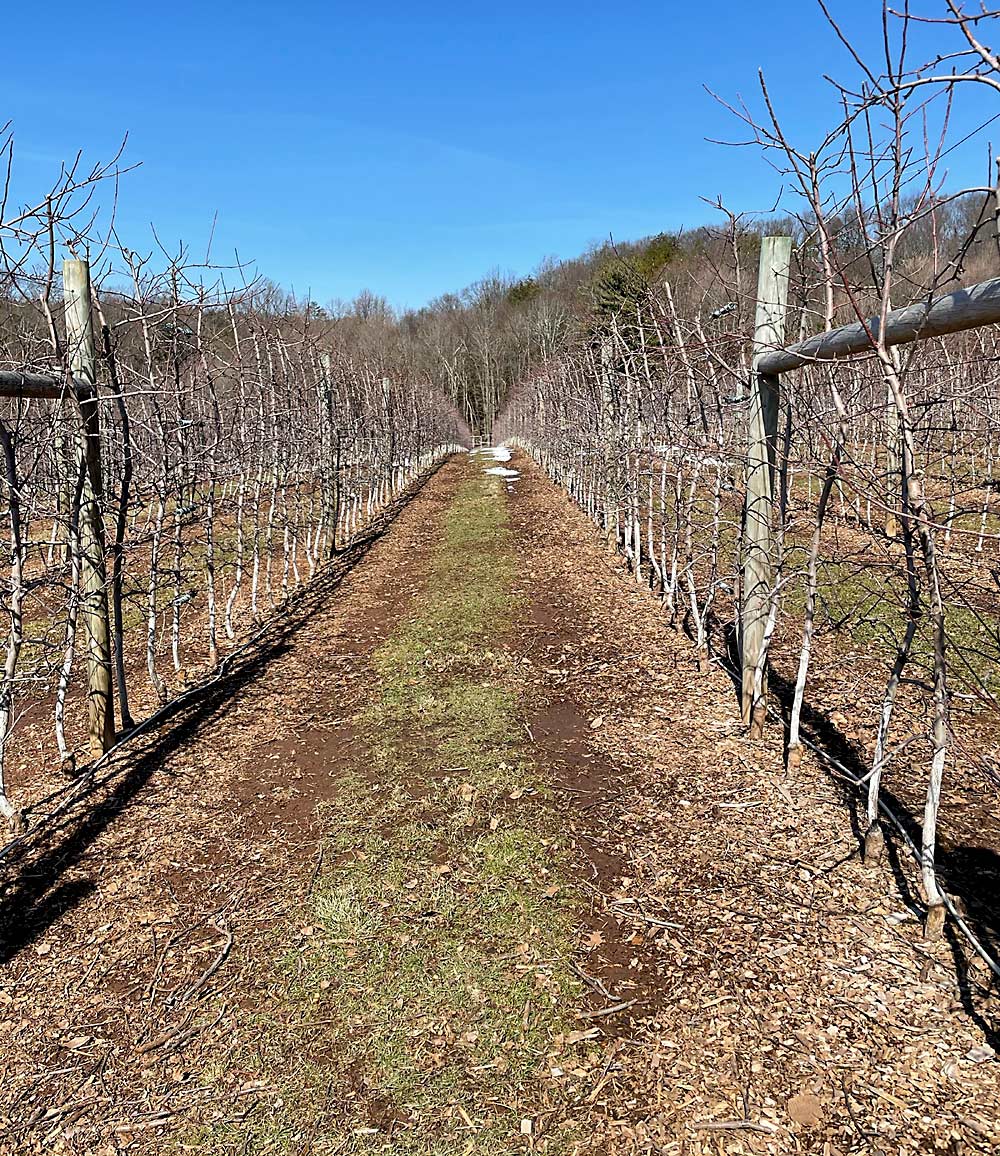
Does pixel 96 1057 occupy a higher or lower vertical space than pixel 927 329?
lower

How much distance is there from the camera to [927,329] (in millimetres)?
2232

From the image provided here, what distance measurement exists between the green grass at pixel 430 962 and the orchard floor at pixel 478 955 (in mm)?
11

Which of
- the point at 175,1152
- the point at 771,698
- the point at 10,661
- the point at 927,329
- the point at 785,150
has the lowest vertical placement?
the point at 175,1152

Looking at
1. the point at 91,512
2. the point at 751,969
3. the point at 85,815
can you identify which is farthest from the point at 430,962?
the point at 91,512

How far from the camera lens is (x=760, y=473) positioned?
3762 millimetres

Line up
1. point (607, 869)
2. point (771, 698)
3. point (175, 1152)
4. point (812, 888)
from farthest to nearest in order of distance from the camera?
point (771, 698) → point (607, 869) → point (812, 888) → point (175, 1152)

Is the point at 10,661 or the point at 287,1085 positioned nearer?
the point at 287,1085

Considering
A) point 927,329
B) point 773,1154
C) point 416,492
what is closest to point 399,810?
point 773,1154

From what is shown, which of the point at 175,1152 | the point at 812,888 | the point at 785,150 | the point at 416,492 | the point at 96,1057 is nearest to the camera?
the point at 175,1152

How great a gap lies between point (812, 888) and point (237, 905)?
2.29 meters

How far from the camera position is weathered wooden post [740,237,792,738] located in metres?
3.56

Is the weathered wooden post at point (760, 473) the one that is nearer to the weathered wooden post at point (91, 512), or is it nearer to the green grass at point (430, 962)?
the green grass at point (430, 962)

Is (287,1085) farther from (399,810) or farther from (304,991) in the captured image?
(399,810)

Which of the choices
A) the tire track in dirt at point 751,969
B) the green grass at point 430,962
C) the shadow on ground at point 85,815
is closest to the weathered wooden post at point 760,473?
the tire track in dirt at point 751,969
